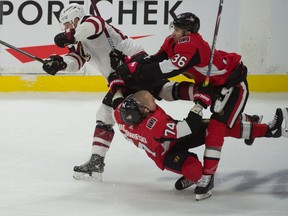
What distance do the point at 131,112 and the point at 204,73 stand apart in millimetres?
528

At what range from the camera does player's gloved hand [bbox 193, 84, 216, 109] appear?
4157mm

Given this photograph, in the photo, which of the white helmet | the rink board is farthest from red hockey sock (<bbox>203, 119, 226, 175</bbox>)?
the rink board

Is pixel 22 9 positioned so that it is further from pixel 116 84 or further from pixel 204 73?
pixel 204 73

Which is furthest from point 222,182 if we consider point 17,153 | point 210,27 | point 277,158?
point 210,27

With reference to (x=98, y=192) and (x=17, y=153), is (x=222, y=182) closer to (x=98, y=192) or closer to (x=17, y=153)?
(x=98, y=192)

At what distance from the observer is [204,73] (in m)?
4.32

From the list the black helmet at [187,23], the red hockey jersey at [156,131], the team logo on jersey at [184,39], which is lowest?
the red hockey jersey at [156,131]

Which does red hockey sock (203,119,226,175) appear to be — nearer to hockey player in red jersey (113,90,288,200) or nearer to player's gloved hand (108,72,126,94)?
hockey player in red jersey (113,90,288,200)

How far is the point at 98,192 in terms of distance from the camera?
14.1ft

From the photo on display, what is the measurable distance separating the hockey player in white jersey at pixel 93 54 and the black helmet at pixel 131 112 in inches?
15.3

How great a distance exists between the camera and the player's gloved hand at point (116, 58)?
4688mm

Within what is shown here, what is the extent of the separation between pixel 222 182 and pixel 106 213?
1.00 m

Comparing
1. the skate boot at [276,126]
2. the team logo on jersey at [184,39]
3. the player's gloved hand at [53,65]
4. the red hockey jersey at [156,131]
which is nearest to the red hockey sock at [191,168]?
the red hockey jersey at [156,131]

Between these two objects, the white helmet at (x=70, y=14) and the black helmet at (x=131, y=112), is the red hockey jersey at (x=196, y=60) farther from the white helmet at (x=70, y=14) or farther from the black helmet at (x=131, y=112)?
the white helmet at (x=70, y=14)
